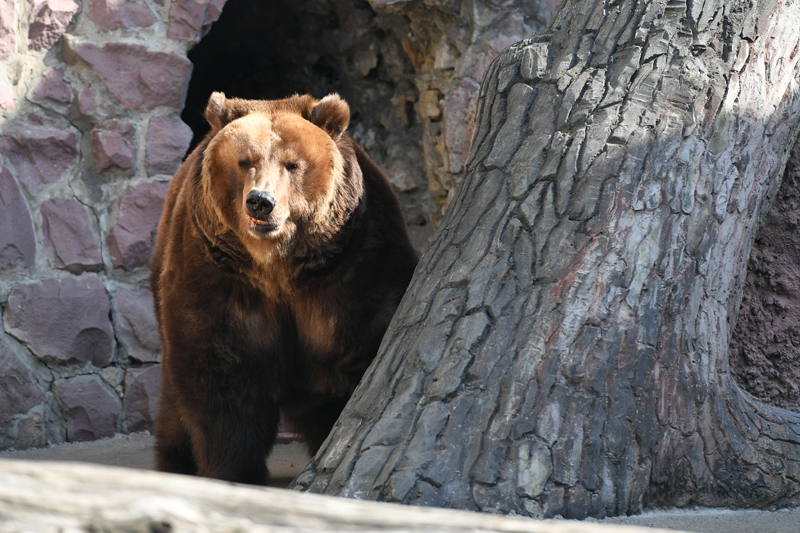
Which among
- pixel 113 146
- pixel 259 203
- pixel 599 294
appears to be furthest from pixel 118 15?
pixel 599 294

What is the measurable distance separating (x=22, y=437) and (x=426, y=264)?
2.72m

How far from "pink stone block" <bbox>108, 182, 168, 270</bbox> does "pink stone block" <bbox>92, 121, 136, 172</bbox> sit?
16cm

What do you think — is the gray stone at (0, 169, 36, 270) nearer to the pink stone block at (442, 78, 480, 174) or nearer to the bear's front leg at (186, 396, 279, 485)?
the bear's front leg at (186, 396, 279, 485)

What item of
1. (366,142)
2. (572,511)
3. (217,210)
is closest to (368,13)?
(366,142)

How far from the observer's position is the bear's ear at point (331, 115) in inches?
118

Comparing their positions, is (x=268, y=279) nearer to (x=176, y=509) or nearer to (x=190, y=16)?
(x=176, y=509)

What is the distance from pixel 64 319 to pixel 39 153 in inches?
35.8

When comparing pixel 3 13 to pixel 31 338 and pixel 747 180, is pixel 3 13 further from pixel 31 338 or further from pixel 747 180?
pixel 747 180

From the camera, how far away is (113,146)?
4.23 meters

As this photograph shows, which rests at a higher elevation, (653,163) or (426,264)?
(653,163)

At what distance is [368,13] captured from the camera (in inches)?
192

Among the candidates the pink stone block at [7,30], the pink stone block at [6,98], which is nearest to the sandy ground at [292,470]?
the pink stone block at [6,98]

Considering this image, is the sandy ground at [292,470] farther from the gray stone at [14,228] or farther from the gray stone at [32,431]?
A: the gray stone at [14,228]

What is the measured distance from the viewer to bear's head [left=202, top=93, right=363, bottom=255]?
2.73m
